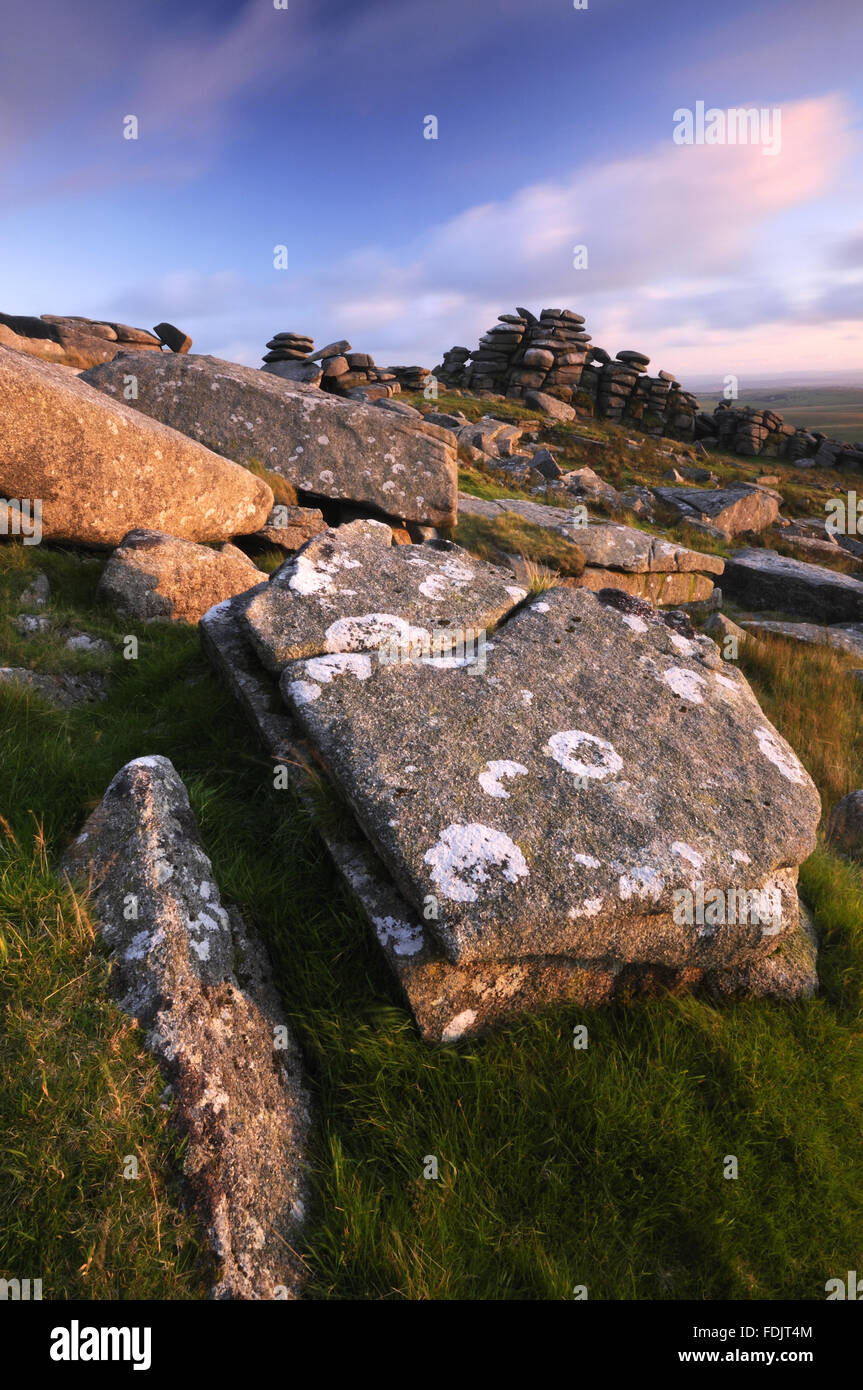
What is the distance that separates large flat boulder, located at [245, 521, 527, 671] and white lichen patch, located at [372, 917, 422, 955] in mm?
2004

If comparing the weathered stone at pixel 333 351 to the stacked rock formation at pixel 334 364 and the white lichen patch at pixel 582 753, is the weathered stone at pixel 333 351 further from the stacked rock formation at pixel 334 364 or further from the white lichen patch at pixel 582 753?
the white lichen patch at pixel 582 753

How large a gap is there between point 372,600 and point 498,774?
6.78 feet

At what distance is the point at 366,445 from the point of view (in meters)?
12.3

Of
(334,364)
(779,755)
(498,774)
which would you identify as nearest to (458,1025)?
(498,774)

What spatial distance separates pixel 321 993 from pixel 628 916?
5.29 ft

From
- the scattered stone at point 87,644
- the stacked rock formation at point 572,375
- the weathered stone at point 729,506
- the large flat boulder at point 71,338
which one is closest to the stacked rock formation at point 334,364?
the large flat boulder at point 71,338

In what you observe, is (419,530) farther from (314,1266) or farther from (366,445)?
(314,1266)

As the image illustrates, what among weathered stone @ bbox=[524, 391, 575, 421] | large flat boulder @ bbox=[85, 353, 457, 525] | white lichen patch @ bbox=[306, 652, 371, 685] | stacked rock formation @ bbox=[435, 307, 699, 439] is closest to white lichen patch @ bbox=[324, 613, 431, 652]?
white lichen patch @ bbox=[306, 652, 371, 685]

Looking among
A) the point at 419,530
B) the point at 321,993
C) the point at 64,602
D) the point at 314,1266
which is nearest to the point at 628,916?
the point at 321,993

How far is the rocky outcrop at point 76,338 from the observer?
98.7 ft

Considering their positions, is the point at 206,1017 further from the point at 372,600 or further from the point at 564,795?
the point at 372,600

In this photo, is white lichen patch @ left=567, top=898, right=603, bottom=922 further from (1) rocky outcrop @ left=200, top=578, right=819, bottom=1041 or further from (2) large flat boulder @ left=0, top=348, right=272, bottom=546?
(2) large flat boulder @ left=0, top=348, right=272, bottom=546

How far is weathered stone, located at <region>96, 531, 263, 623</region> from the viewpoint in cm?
732

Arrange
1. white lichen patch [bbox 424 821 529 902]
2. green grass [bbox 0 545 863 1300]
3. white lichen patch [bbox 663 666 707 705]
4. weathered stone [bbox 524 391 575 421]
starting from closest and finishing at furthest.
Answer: green grass [bbox 0 545 863 1300] → white lichen patch [bbox 424 821 529 902] → white lichen patch [bbox 663 666 707 705] → weathered stone [bbox 524 391 575 421]
